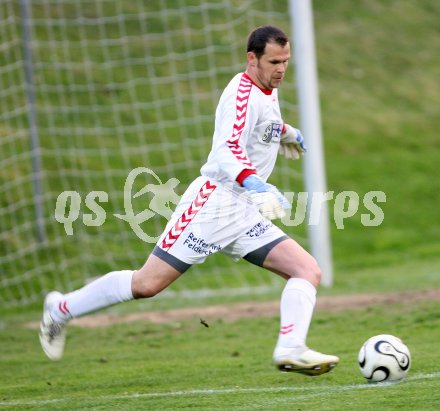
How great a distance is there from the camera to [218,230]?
6312 millimetres

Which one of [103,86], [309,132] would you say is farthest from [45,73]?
[309,132]

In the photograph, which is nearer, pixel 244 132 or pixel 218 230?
pixel 244 132

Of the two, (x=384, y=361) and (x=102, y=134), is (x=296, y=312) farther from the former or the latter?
(x=102, y=134)

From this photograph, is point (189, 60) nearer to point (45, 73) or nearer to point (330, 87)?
point (45, 73)

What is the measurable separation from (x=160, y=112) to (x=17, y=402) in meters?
10.4

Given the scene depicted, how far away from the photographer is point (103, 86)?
16.0 meters

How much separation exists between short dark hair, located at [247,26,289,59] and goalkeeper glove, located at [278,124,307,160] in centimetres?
81

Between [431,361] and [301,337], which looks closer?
[301,337]

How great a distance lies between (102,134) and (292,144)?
9475 mm
